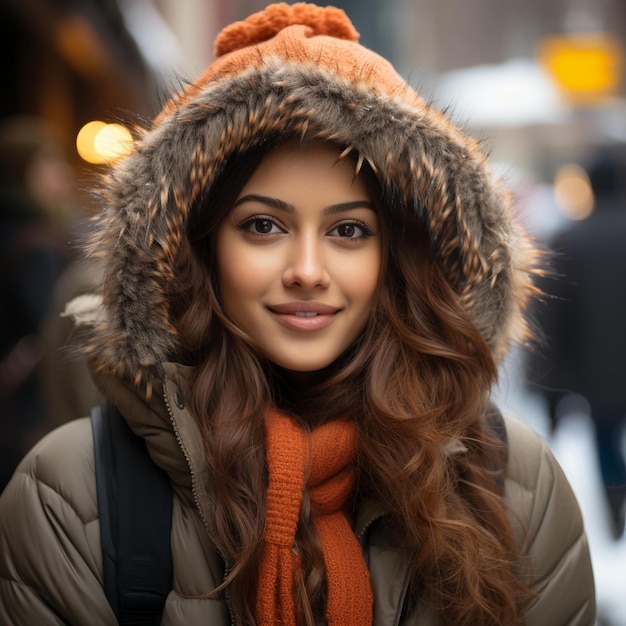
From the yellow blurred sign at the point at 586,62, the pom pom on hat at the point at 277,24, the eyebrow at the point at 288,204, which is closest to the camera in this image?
the eyebrow at the point at 288,204

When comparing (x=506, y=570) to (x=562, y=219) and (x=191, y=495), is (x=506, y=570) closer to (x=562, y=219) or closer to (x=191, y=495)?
(x=191, y=495)

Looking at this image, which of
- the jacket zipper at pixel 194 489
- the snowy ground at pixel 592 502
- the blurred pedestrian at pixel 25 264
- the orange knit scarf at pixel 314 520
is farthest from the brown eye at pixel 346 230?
the blurred pedestrian at pixel 25 264

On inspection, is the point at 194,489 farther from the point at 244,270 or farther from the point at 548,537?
the point at 548,537

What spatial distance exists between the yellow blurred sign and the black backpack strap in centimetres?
1397

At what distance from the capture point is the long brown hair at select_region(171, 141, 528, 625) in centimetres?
190

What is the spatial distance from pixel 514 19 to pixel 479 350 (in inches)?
615

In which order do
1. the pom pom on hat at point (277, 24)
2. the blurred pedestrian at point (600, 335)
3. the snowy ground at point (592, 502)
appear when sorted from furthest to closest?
1. the blurred pedestrian at point (600, 335)
2. the snowy ground at point (592, 502)
3. the pom pom on hat at point (277, 24)

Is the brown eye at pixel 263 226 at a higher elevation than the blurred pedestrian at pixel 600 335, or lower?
higher

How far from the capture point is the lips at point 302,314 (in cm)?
195

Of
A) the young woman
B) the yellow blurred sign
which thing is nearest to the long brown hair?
the young woman

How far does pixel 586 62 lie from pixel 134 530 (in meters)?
14.2

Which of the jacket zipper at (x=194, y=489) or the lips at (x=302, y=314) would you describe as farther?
the lips at (x=302, y=314)

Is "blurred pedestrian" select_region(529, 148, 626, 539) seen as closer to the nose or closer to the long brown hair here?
the long brown hair

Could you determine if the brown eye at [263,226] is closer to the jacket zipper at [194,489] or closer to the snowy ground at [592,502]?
the jacket zipper at [194,489]
